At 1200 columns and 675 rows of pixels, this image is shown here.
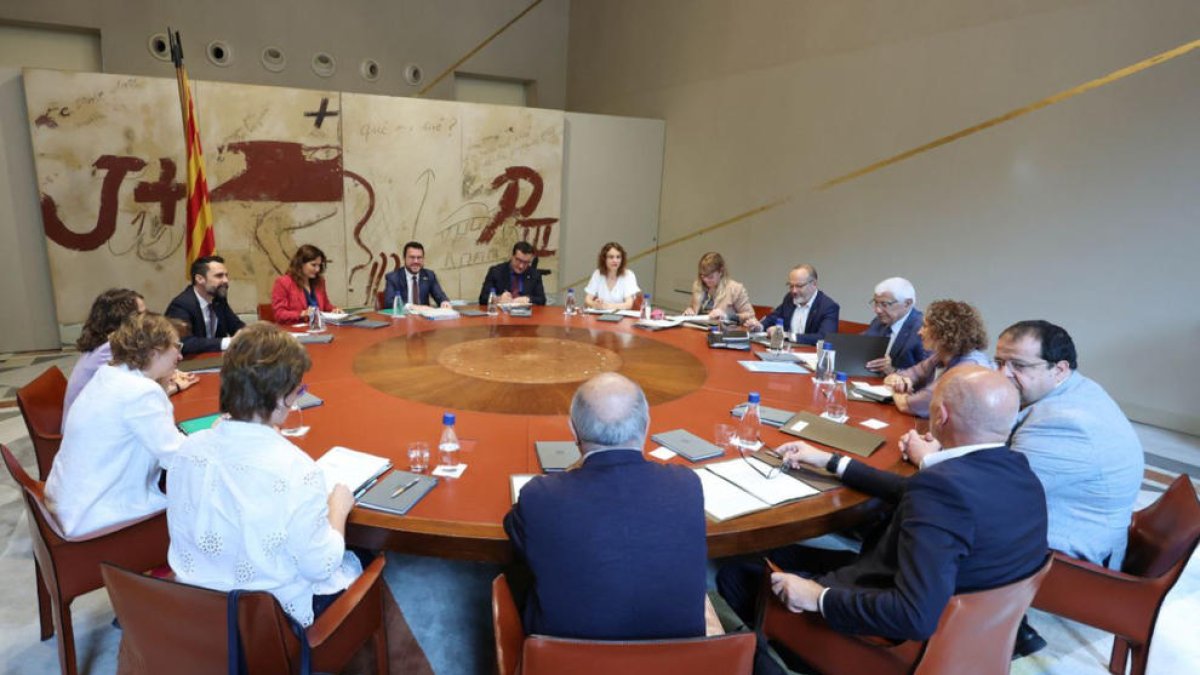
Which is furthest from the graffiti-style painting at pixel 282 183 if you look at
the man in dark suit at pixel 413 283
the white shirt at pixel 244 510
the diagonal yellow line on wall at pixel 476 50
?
the white shirt at pixel 244 510

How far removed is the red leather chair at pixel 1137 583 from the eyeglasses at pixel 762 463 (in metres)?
0.90

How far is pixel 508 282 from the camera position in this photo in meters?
5.91

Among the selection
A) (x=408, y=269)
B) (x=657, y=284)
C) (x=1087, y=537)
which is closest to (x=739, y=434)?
(x=1087, y=537)

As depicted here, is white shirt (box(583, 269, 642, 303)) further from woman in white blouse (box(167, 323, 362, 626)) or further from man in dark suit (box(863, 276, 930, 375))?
woman in white blouse (box(167, 323, 362, 626))

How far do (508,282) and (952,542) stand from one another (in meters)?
4.76

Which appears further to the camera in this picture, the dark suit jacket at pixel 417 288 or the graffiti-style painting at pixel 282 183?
the graffiti-style painting at pixel 282 183

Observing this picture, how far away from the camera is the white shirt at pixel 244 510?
61.9 inches

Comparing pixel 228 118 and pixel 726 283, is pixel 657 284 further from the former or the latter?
pixel 228 118

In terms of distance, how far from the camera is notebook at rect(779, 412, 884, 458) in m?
2.57

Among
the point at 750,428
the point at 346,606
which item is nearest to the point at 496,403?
the point at 750,428

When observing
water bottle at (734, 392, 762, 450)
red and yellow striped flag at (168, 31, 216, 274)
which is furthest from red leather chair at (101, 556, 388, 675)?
red and yellow striped flag at (168, 31, 216, 274)

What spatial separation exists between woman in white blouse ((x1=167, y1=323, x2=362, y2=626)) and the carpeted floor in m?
0.96

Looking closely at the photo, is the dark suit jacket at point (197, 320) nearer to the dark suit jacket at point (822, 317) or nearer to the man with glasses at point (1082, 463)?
the dark suit jacket at point (822, 317)

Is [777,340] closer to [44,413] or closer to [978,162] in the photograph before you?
[978,162]
